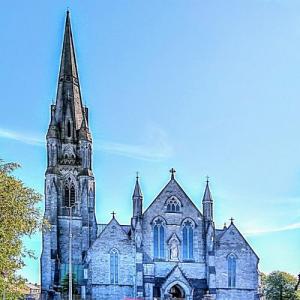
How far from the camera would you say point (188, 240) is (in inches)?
2660

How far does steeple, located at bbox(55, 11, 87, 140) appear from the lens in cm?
7181

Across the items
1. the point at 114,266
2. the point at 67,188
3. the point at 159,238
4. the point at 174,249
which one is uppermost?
the point at 67,188

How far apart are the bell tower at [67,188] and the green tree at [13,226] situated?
26.3 meters

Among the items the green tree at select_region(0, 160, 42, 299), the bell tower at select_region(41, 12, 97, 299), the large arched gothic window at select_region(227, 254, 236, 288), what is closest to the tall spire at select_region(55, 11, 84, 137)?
the bell tower at select_region(41, 12, 97, 299)

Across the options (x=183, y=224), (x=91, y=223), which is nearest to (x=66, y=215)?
(x=91, y=223)

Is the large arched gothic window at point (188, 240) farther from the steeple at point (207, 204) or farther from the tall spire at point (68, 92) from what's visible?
the tall spire at point (68, 92)

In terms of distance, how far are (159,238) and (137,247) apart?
261cm

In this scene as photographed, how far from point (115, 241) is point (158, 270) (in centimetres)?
503

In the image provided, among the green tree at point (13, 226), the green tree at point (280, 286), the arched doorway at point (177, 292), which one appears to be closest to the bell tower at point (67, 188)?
the arched doorway at point (177, 292)

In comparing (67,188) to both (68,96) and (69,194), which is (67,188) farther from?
(68,96)

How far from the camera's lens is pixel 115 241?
65688 mm

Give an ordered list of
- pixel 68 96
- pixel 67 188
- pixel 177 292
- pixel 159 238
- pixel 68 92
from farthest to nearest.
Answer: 1. pixel 68 92
2. pixel 68 96
3. pixel 67 188
4. pixel 159 238
5. pixel 177 292

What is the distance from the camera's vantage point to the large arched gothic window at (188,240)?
67125 mm

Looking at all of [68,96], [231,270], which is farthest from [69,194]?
[231,270]
